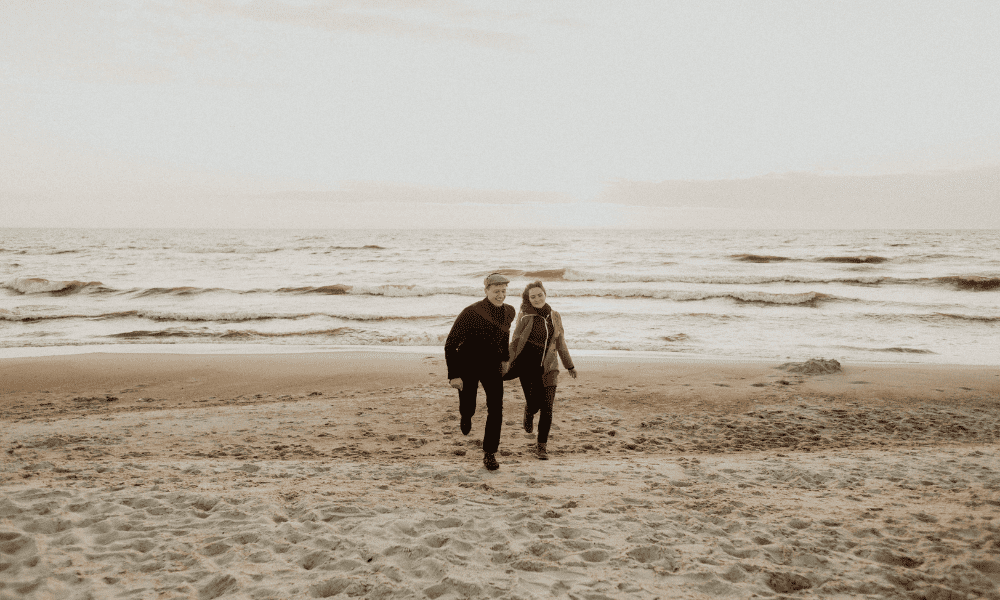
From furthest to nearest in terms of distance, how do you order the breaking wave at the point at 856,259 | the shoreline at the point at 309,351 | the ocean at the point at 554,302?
the breaking wave at the point at 856,259
the ocean at the point at 554,302
the shoreline at the point at 309,351

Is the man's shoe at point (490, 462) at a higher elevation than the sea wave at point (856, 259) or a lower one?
lower

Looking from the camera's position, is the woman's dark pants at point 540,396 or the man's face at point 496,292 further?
the woman's dark pants at point 540,396

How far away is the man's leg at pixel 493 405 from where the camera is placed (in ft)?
18.8

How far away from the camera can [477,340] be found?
18.6 feet

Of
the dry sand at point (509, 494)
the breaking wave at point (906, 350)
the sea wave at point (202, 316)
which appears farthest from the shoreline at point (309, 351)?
the sea wave at point (202, 316)

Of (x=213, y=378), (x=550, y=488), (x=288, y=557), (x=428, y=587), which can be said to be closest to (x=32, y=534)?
(x=288, y=557)

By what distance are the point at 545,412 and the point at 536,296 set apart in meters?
1.22

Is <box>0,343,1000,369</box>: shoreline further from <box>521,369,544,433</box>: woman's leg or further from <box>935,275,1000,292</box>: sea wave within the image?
<box>935,275,1000,292</box>: sea wave

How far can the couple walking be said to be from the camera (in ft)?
18.6

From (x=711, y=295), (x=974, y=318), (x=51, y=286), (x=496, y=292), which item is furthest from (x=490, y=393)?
(x=51, y=286)

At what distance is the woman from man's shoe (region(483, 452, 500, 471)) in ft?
2.17

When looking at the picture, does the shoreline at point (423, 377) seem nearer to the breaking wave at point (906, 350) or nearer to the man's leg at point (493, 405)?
the breaking wave at point (906, 350)

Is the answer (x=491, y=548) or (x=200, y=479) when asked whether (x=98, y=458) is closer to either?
(x=200, y=479)

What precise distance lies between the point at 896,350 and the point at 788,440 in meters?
8.55
